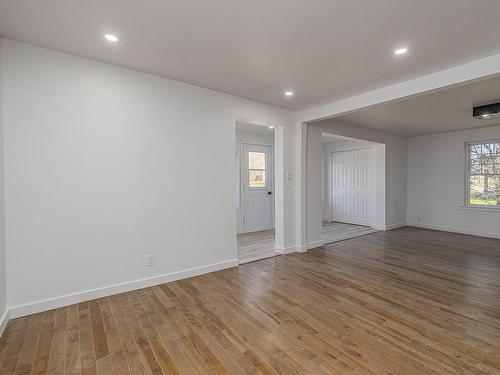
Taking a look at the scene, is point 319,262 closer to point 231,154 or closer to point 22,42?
point 231,154

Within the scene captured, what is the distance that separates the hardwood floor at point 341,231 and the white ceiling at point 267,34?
3.59 metres

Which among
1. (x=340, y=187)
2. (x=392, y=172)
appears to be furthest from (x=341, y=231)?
(x=392, y=172)

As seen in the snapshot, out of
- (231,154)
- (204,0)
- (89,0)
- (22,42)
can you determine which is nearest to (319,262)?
(231,154)

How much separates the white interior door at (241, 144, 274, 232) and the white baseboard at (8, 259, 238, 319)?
2824 millimetres

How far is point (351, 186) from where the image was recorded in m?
7.51

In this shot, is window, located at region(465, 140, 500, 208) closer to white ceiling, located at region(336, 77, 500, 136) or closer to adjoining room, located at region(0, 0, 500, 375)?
white ceiling, located at region(336, 77, 500, 136)

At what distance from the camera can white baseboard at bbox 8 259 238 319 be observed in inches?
95.6

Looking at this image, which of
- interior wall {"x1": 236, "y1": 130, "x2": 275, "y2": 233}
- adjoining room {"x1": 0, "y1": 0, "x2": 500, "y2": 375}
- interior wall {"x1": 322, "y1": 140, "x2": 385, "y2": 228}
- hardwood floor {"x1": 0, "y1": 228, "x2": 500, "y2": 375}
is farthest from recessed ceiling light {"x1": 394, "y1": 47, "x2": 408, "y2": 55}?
interior wall {"x1": 322, "y1": 140, "x2": 385, "y2": 228}

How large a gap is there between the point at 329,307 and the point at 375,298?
0.59 meters

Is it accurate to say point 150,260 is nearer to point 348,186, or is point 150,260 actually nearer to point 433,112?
point 433,112

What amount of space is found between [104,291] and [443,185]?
7.58m

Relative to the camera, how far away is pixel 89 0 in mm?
1818

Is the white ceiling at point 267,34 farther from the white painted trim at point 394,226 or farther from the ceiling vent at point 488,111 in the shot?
the white painted trim at point 394,226

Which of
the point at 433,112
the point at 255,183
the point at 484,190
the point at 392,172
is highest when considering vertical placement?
the point at 433,112
